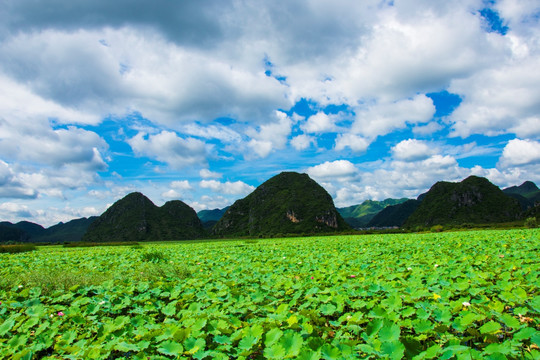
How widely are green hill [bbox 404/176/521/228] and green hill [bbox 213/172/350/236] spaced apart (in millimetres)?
34238

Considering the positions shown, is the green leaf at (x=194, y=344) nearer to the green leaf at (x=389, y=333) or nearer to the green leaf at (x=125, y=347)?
the green leaf at (x=125, y=347)

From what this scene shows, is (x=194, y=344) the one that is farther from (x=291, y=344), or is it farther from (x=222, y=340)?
(x=291, y=344)

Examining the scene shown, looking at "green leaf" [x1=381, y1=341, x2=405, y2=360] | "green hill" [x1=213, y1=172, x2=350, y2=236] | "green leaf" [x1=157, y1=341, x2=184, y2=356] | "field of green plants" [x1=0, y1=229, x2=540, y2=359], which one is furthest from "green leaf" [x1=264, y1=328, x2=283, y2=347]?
"green hill" [x1=213, y1=172, x2=350, y2=236]

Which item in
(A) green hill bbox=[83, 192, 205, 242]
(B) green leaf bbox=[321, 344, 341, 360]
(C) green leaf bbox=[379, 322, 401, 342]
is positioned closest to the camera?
(B) green leaf bbox=[321, 344, 341, 360]

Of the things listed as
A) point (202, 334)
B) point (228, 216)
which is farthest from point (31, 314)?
point (228, 216)

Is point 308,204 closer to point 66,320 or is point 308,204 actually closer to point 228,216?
point 228,216

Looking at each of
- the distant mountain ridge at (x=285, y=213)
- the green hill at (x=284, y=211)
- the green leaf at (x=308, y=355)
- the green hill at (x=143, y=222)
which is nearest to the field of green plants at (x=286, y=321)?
the green leaf at (x=308, y=355)

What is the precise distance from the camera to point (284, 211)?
12025cm

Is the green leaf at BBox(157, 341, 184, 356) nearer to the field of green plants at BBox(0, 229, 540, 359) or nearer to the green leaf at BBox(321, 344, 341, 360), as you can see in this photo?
the field of green plants at BBox(0, 229, 540, 359)

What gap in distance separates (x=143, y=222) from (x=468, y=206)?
14042cm

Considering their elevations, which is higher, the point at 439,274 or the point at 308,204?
the point at 308,204

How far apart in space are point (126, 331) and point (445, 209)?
142678 mm

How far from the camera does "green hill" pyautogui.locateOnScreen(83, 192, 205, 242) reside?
123 m

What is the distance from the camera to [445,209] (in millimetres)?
122250
